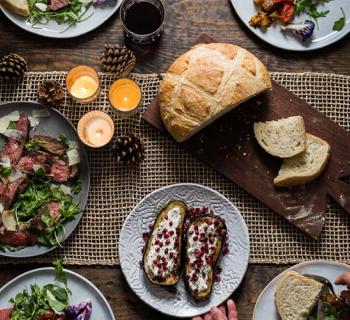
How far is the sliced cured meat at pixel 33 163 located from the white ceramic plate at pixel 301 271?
114cm

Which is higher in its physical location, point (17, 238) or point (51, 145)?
point (51, 145)

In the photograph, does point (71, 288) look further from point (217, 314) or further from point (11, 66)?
point (11, 66)

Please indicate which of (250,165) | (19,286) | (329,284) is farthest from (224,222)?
(19,286)

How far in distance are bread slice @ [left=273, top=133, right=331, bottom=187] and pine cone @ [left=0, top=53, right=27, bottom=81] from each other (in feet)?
4.23

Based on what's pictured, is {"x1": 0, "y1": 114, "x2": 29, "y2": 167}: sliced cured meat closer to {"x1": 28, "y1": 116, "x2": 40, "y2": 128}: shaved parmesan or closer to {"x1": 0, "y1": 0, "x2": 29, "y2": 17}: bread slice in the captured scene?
{"x1": 28, "y1": 116, "x2": 40, "y2": 128}: shaved parmesan

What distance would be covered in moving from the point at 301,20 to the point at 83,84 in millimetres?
1073

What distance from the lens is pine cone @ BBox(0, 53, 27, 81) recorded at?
2.89 m

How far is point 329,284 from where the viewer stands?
2801mm

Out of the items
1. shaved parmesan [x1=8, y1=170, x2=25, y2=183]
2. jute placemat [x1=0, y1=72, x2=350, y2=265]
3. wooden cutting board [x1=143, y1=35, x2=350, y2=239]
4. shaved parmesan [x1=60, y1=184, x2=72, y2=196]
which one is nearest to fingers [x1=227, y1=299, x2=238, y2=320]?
jute placemat [x1=0, y1=72, x2=350, y2=265]

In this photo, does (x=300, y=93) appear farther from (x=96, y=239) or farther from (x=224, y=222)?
(x=96, y=239)

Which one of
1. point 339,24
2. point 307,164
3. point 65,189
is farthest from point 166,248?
point 339,24

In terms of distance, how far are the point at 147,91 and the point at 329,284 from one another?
3.99 ft

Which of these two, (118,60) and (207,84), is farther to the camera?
(118,60)

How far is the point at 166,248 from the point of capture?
9.21 feet
